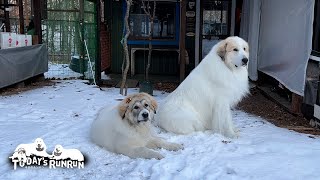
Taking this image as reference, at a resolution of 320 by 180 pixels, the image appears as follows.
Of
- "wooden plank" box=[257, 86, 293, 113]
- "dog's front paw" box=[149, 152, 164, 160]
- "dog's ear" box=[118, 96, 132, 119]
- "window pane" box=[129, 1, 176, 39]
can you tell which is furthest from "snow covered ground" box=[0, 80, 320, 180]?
"window pane" box=[129, 1, 176, 39]

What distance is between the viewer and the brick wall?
1160cm

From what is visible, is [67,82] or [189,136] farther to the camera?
[67,82]

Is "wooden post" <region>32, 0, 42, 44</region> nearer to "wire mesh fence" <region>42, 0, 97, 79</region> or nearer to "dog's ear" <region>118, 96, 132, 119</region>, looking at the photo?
"wire mesh fence" <region>42, 0, 97, 79</region>

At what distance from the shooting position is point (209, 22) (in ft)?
37.8

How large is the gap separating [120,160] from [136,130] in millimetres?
447

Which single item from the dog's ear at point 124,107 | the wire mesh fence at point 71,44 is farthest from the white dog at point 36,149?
the wire mesh fence at point 71,44

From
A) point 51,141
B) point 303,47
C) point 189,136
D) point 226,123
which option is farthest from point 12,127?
point 303,47

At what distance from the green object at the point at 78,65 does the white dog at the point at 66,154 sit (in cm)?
753

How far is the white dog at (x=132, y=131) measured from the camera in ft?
13.8

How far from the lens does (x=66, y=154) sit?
164 inches

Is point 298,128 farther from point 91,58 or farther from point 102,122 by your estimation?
point 91,58

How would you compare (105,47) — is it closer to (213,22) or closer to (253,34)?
(213,22)

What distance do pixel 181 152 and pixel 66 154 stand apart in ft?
4.65

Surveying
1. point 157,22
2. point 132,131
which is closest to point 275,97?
point 132,131
